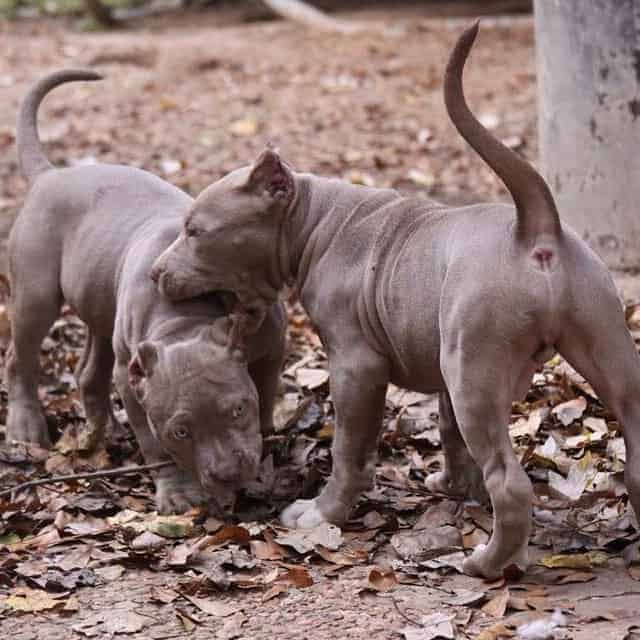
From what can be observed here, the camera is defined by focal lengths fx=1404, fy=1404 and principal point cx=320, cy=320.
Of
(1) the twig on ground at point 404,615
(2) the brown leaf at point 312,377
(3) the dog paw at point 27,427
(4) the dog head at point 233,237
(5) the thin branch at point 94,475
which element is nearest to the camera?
(1) the twig on ground at point 404,615

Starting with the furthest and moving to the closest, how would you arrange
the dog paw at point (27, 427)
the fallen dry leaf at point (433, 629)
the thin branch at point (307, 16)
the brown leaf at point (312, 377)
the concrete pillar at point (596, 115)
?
the thin branch at point (307, 16) → the concrete pillar at point (596, 115) → the brown leaf at point (312, 377) → the dog paw at point (27, 427) → the fallen dry leaf at point (433, 629)

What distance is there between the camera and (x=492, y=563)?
443 centimetres

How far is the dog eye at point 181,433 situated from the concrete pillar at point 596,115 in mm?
3083

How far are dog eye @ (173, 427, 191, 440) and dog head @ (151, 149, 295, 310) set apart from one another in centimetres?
52

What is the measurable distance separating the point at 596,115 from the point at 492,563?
11.4 ft

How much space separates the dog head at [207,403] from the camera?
496 centimetres

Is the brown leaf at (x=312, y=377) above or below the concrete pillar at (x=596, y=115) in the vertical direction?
below

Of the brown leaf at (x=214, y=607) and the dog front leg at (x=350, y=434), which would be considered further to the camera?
the dog front leg at (x=350, y=434)

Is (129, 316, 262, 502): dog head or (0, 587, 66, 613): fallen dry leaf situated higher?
(129, 316, 262, 502): dog head

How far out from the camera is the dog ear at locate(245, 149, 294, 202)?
16.4ft

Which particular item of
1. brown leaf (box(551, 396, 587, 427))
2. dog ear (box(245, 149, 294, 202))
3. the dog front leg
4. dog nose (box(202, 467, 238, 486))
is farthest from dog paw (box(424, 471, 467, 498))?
dog ear (box(245, 149, 294, 202))

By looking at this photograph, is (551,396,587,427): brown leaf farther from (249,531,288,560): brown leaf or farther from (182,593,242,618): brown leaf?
(182,593,242,618): brown leaf

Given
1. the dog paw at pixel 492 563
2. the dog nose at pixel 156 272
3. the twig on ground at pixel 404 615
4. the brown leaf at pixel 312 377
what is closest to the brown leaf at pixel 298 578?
the twig on ground at pixel 404 615

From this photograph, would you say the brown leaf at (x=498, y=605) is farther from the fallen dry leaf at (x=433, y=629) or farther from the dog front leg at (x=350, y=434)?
the dog front leg at (x=350, y=434)
